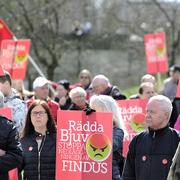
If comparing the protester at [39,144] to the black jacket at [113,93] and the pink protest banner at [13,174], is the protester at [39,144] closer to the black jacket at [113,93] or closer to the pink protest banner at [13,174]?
the pink protest banner at [13,174]

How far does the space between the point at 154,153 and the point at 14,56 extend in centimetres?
740

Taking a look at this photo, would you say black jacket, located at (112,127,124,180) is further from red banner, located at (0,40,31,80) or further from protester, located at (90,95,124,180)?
red banner, located at (0,40,31,80)

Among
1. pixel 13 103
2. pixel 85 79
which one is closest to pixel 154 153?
pixel 13 103

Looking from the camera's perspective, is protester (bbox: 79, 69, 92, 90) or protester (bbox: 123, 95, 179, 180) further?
protester (bbox: 79, 69, 92, 90)

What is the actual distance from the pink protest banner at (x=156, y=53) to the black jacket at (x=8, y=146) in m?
9.52

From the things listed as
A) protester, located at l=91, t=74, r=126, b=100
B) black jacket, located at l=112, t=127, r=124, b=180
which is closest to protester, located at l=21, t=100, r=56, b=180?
black jacket, located at l=112, t=127, r=124, b=180

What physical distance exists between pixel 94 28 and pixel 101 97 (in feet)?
89.9

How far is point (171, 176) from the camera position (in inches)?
191

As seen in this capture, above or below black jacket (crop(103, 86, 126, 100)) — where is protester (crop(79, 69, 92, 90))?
above

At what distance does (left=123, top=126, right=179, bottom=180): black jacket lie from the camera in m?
5.93

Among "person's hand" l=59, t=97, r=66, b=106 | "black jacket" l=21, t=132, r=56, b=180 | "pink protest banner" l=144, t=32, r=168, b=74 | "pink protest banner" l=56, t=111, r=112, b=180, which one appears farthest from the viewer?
"pink protest banner" l=144, t=32, r=168, b=74

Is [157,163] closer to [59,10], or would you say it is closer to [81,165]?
[81,165]

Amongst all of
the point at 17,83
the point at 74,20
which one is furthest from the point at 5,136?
the point at 74,20

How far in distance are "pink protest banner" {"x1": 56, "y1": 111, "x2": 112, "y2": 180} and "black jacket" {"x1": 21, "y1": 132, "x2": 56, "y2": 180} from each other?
12 cm
